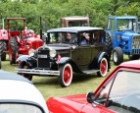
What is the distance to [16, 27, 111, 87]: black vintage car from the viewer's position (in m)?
11.0

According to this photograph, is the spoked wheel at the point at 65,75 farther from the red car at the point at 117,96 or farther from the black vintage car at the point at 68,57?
the red car at the point at 117,96

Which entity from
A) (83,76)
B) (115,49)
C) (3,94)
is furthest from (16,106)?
(115,49)

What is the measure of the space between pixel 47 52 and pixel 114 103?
7340mm

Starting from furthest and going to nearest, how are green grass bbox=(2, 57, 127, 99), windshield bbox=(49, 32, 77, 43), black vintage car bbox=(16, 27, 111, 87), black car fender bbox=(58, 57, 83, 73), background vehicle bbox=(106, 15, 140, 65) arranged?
background vehicle bbox=(106, 15, 140, 65) < windshield bbox=(49, 32, 77, 43) < black vintage car bbox=(16, 27, 111, 87) < black car fender bbox=(58, 57, 83, 73) < green grass bbox=(2, 57, 127, 99)

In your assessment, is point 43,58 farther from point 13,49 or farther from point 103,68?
point 13,49

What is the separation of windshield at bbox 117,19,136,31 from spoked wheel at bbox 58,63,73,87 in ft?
21.7

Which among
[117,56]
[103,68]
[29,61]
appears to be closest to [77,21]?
[117,56]

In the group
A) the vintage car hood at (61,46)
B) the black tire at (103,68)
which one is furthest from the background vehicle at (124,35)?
the vintage car hood at (61,46)

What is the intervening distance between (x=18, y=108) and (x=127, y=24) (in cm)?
1519

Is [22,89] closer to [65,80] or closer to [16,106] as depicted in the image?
[16,106]

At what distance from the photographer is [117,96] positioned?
13.2 feet

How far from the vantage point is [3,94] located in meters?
2.53

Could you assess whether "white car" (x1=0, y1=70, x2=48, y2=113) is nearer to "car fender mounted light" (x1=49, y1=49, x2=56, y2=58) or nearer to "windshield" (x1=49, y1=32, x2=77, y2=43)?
"car fender mounted light" (x1=49, y1=49, x2=56, y2=58)

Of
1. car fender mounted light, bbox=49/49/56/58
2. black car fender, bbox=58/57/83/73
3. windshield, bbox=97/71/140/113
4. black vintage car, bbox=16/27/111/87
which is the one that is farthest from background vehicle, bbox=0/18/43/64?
windshield, bbox=97/71/140/113
